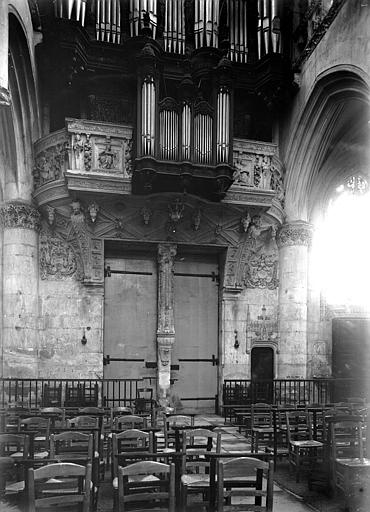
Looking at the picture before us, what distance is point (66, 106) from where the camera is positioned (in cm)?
1523

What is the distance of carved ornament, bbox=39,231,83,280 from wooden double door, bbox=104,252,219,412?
996mm

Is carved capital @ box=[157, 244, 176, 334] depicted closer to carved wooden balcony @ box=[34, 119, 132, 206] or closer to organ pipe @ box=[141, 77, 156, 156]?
carved wooden balcony @ box=[34, 119, 132, 206]

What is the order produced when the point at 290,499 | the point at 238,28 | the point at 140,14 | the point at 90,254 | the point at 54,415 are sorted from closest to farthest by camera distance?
the point at 290,499
the point at 54,415
the point at 140,14
the point at 90,254
the point at 238,28

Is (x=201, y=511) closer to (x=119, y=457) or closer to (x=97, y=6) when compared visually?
(x=119, y=457)

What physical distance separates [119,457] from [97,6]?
12772mm

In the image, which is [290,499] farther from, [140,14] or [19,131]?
[140,14]

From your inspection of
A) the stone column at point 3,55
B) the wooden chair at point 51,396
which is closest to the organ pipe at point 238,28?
the stone column at point 3,55

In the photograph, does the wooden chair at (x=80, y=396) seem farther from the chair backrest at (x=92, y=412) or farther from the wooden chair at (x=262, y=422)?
the chair backrest at (x=92, y=412)

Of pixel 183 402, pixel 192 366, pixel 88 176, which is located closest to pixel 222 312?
pixel 192 366

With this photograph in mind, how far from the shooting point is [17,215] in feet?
46.7

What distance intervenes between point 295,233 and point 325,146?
264 centimetres

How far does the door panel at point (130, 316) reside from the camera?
50.9 feet

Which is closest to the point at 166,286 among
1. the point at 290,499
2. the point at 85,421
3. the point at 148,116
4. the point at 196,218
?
the point at 196,218

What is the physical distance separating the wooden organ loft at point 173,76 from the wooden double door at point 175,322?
2.87 meters
